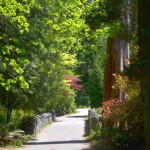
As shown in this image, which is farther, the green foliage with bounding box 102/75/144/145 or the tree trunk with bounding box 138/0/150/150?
the green foliage with bounding box 102/75/144/145


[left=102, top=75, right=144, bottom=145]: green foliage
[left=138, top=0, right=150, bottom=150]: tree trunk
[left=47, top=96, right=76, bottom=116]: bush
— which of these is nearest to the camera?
[left=138, top=0, right=150, bottom=150]: tree trunk

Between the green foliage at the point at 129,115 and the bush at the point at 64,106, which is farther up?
the bush at the point at 64,106

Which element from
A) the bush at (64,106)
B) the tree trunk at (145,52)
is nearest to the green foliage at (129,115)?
the tree trunk at (145,52)

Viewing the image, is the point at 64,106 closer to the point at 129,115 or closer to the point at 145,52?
the point at 129,115

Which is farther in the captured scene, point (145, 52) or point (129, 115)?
point (129, 115)

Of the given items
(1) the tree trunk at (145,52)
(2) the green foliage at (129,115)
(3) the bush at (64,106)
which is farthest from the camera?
(3) the bush at (64,106)

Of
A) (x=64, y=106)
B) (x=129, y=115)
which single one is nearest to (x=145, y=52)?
(x=129, y=115)

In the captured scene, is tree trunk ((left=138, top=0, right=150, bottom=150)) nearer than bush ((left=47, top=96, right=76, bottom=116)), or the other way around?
tree trunk ((left=138, top=0, right=150, bottom=150))

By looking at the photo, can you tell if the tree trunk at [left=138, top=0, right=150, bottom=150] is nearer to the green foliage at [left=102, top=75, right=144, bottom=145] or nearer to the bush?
the green foliage at [left=102, top=75, right=144, bottom=145]

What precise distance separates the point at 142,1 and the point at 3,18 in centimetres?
881

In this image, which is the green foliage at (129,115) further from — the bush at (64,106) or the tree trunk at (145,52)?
the bush at (64,106)

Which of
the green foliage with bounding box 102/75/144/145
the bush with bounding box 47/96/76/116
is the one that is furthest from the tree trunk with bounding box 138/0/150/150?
the bush with bounding box 47/96/76/116

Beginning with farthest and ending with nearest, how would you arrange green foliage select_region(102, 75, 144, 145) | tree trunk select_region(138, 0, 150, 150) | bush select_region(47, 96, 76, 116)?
bush select_region(47, 96, 76, 116) → green foliage select_region(102, 75, 144, 145) → tree trunk select_region(138, 0, 150, 150)

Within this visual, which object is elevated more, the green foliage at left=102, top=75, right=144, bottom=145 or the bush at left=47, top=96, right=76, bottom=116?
the bush at left=47, top=96, right=76, bottom=116
